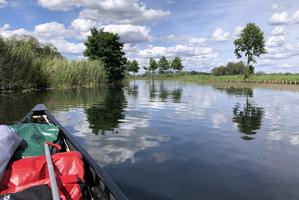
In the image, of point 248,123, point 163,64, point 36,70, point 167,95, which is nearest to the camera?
point 248,123

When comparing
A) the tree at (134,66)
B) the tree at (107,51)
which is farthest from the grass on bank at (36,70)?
the tree at (134,66)

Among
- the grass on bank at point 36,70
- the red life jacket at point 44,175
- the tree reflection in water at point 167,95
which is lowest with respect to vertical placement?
the tree reflection in water at point 167,95

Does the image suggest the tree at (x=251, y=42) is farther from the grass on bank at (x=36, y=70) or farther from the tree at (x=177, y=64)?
the tree at (x=177, y=64)

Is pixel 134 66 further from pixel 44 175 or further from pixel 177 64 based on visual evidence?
pixel 44 175

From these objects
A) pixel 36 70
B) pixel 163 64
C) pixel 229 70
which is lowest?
pixel 36 70

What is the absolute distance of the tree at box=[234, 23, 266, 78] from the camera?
55.0 m

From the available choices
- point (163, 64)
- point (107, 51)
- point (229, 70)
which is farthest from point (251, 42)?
point (163, 64)

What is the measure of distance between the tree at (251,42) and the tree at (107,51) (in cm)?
2157

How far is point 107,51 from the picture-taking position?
158ft

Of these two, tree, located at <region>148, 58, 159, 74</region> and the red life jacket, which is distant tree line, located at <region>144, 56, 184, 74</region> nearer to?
tree, located at <region>148, 58, 159, 74</region>

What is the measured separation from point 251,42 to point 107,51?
84.2ft

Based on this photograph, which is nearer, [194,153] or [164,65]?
[194,153]

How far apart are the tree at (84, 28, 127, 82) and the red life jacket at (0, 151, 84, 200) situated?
44527 mm

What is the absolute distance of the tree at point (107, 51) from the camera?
48438mm
